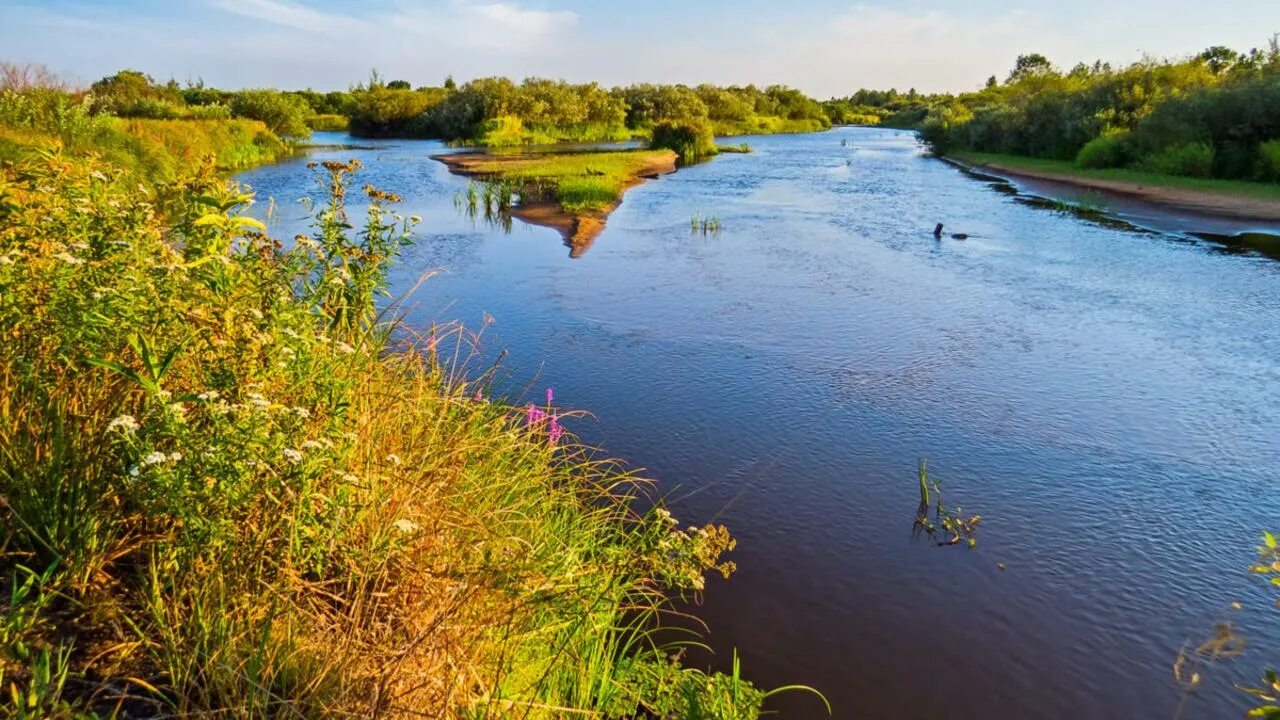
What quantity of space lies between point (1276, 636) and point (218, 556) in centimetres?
593

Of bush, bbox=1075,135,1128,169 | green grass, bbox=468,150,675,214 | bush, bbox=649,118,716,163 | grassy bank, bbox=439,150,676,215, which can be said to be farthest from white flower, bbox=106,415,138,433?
bush, bbox=649,118,716,163

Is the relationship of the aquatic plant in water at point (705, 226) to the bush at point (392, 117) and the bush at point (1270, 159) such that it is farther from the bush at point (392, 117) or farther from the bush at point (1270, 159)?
the bush at point (392, 117)

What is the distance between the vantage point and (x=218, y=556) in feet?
9.13

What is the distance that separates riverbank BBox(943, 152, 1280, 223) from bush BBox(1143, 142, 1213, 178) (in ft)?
2.24

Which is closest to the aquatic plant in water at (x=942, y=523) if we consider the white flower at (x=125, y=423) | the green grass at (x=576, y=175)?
the white flower at (x=125, y=423)

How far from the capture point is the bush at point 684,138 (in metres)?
44.1

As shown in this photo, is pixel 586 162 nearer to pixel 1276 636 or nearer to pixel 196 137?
pixel 196 137

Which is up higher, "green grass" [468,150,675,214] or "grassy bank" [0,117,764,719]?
"green grass" [468,150,675,214]

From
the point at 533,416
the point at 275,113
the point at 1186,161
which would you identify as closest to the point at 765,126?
the point at 275,113

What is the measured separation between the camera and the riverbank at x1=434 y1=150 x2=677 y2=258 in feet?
66.1

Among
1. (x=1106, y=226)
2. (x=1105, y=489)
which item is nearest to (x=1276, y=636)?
(x=1105, y=489)

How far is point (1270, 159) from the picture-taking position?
24203mm

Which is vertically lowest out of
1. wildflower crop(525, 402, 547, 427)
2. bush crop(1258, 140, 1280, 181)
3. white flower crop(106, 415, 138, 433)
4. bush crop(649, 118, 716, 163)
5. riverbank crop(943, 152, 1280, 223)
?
wildflower crop(525, 402, 547, 427)

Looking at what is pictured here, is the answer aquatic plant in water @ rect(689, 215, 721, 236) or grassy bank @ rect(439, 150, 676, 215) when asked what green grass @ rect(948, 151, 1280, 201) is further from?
grassy bank @ rect(439, 150, 676, 215)
